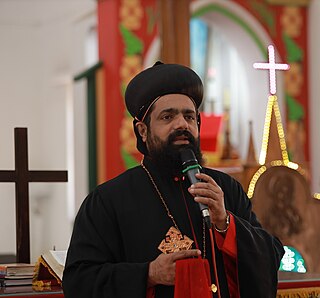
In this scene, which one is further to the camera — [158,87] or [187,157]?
[158,87]

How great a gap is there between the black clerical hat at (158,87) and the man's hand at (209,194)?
425mm

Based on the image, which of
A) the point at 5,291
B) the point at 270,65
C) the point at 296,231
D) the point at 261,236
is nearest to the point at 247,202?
the point at 261,236

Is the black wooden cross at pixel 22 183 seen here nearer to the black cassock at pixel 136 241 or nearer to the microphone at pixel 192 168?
the black cassock at pixel 136 241

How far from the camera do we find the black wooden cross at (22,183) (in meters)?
3.85

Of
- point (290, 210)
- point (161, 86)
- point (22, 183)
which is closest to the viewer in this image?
point (161, 86)

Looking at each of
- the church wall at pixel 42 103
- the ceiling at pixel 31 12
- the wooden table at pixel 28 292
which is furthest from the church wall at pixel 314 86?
the wooden table at pixel 28 292

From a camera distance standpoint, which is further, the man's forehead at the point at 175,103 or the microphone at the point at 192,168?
the man's forehead at the point at 175,103

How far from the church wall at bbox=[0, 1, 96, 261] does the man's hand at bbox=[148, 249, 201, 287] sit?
7.89 meters

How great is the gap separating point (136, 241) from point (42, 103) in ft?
31.2

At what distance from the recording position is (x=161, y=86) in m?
3.05

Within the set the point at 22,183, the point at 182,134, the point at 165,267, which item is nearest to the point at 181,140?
the point at 182,134

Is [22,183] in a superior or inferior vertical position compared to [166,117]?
inferior

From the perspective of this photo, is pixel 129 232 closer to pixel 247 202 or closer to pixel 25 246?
pixel 247 202

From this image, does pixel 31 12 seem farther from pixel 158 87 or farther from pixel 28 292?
pixel 158 87
